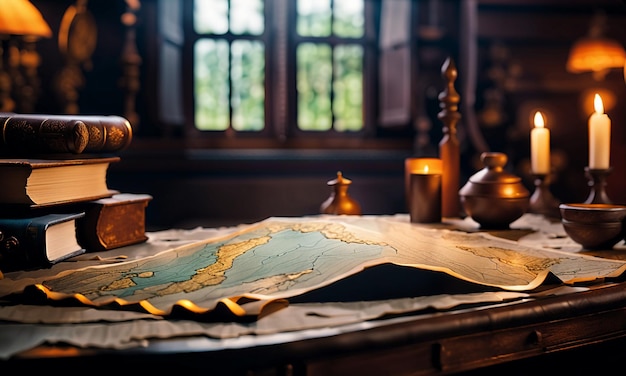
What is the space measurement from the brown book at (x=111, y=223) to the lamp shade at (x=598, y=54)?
13.5 ft

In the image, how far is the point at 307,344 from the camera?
66 cm

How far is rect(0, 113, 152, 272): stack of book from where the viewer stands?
997 millimetres

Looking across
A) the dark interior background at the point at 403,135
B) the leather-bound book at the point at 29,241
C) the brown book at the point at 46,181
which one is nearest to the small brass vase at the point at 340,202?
the brown book at the point at 46,181

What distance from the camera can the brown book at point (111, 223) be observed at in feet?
3.81

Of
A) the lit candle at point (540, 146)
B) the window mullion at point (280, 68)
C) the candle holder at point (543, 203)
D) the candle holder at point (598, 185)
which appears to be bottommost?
the candle holder at point (543, 203)

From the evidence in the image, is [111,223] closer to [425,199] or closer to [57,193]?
[57,193]

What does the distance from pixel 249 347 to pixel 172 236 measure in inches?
33.9

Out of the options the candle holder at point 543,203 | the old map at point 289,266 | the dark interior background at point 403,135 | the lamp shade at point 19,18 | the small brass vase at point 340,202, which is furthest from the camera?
the dark interior background at point 403,135

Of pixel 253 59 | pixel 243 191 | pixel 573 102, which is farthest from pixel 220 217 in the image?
pixel 573 102

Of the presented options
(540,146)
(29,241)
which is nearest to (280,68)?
(540,146)

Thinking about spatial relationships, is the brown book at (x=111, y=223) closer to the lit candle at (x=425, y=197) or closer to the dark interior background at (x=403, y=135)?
the lit candle at (x=425, y=197)

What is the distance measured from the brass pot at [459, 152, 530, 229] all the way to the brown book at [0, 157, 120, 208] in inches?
31.3

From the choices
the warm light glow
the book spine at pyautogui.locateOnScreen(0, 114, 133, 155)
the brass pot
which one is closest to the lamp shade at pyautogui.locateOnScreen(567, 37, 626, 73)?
the warm light glow

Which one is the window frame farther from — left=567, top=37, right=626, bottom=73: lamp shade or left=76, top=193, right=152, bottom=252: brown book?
left=76, top=193, right=152, bottom=252: brown book
